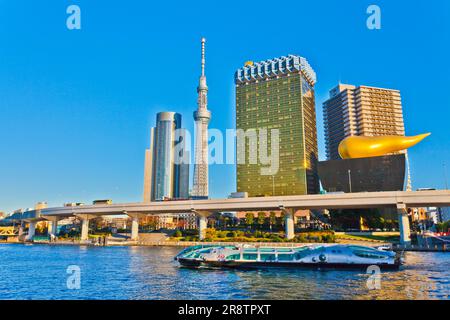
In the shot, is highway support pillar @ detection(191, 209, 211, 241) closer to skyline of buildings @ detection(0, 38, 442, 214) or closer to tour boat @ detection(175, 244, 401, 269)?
tour boat @ detection(175, 244, 401, 269)

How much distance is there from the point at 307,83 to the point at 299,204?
4640 inches

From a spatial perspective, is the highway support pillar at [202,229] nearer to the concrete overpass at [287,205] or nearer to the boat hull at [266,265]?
the concrete overpass at [287,205]

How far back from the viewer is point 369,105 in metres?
187

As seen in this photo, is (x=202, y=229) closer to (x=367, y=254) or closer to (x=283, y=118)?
(x=367, y=254)

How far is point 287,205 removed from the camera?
88.4 metres

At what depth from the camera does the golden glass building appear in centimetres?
17138

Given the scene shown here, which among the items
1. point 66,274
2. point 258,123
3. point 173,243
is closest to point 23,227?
point 173,243

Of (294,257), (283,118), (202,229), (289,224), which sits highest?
(283,118)

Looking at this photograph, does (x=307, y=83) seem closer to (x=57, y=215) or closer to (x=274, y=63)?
(x=274, y=63)

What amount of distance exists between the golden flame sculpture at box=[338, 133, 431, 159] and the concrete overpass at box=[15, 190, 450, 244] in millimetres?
28575

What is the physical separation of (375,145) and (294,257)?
246 feet

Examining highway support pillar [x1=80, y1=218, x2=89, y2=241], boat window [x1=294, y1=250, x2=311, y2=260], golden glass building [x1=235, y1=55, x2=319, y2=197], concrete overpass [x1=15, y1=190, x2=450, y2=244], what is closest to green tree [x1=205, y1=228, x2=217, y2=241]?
concrete overpass [x1=15, y1=190, x2=450, y2=244]

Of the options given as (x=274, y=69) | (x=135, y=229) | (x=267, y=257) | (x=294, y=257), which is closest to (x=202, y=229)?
(x=135, y=229)

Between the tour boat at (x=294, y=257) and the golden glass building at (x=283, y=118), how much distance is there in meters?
122
